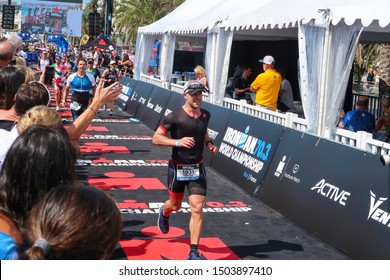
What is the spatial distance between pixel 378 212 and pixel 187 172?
2.11 m

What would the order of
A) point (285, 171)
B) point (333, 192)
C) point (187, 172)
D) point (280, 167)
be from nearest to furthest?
1. point (187, 172)
2. point (333, 192)
3. point (285, 171)
4. point (280, 167)

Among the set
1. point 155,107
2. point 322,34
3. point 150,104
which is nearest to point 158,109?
point 155,107

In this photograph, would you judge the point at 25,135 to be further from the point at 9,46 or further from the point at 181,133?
the point at 9,46

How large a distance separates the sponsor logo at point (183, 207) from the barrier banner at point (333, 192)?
1.54ft

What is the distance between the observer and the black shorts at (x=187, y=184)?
5.98 m

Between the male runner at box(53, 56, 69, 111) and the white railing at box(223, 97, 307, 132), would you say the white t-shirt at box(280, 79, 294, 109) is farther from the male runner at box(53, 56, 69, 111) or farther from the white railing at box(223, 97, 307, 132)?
the male runner at box(53, 56, 69, 111)

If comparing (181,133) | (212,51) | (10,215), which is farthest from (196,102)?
(212,51)

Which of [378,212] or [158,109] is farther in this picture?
[158,109]

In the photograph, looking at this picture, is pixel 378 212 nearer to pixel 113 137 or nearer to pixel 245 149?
pixel 245 149

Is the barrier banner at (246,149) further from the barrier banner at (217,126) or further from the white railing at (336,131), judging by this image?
the white railing at (336,131)

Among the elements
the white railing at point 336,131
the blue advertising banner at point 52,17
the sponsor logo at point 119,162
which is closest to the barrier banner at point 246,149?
the white railing at point 336,131

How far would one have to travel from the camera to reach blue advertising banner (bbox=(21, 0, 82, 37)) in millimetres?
55406

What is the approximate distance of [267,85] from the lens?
11.3 metres
